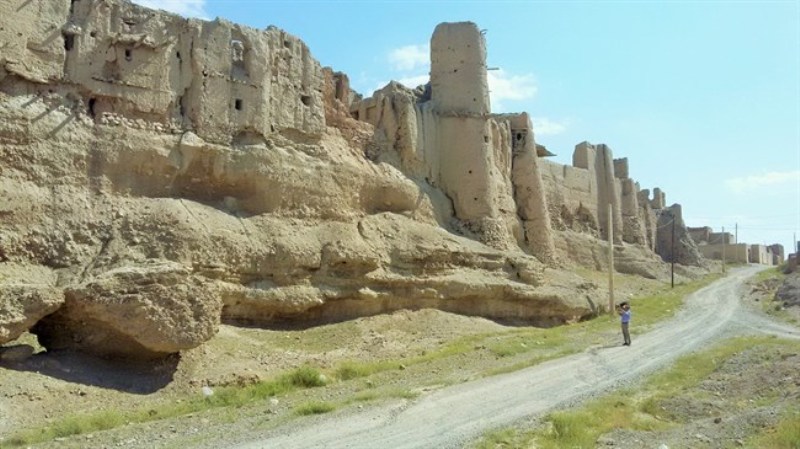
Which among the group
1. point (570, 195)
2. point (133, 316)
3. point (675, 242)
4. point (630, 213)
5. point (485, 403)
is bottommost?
point (485, 403)

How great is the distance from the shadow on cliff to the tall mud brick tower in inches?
604

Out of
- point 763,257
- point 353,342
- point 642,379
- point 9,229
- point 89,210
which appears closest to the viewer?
point 642,379

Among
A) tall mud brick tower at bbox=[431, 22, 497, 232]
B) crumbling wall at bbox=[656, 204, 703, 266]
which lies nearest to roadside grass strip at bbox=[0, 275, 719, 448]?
tall mud brick tower at bbox=[431, 22, 497, 232]

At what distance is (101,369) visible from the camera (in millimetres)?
14305

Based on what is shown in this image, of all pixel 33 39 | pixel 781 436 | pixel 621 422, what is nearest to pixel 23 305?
pixel 33 39

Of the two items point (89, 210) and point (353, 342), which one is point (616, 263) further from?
point (89, 210)

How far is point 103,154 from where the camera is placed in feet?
58.6

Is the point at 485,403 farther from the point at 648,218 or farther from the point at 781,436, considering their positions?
the point at 648,218

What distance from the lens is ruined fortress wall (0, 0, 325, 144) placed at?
57.4ft

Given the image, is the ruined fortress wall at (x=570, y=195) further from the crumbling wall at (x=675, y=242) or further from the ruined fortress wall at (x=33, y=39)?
the ruined fortress wall at (x=33, y=39)

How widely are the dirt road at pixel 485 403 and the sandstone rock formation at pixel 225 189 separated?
16.2 ft

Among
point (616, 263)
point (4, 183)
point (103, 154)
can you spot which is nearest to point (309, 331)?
point (103, 154)

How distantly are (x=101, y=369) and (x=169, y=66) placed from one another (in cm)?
896

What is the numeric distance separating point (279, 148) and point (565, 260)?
21.8 m
